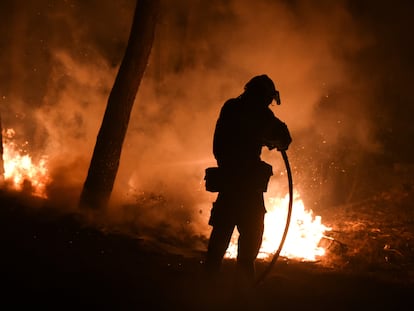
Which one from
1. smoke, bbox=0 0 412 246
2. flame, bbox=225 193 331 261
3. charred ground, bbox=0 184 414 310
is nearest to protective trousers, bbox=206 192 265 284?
charred ground, bbox=0 184 414 310

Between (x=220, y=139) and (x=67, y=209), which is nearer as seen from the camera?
(x=220, y=139)

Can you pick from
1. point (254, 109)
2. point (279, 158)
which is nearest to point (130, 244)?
point (254, 109)

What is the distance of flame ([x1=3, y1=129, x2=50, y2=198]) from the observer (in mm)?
8070

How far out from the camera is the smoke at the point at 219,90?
964 cm

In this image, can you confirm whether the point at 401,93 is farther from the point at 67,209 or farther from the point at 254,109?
the point at 67,209

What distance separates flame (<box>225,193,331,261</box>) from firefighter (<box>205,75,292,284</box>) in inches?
80.0

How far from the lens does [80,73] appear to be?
11.0 metres

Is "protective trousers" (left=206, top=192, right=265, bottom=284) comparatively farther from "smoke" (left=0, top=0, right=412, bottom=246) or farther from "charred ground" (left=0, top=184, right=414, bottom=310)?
"smoke" (left=0, top=0, right=412, bottom=246)

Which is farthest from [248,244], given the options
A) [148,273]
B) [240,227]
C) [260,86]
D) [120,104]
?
[120,104]

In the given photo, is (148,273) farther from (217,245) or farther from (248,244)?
(248,244)

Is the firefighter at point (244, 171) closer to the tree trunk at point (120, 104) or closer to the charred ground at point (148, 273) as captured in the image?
the charred ground at point (148, 273)

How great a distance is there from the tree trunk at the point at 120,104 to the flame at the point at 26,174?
5.14ft

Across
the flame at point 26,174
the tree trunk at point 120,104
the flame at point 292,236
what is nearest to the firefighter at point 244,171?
the flame at point 292,236

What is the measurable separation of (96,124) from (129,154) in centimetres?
140
